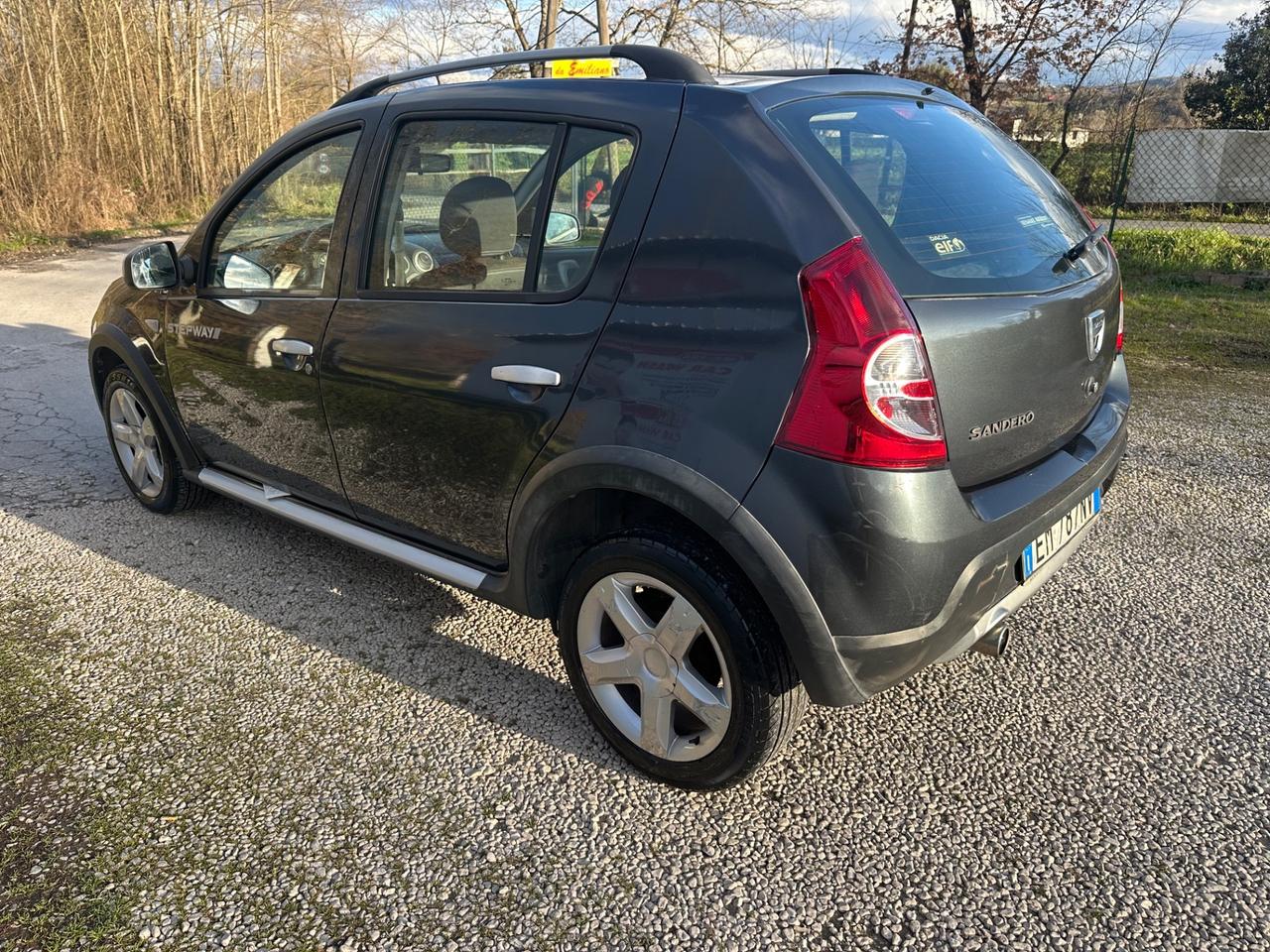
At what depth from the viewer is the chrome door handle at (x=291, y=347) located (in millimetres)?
3146

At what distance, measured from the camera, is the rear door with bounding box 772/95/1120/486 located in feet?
6.86

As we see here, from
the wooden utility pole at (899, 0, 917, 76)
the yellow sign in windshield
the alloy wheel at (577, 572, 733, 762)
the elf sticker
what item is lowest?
the alloy wheel at (577, 572, 733, 762)

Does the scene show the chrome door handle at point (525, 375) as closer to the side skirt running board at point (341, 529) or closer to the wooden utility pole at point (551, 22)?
Answer: the side skirt running board at point (341, 529)

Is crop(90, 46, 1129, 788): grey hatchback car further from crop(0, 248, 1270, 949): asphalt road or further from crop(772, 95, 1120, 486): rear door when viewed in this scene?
crop(0, 248, 1270, 949): asphalt road

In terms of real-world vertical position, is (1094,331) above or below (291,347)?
above

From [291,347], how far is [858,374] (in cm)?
212

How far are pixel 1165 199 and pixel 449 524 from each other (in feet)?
46.7

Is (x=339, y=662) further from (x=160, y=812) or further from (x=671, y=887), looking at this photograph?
(x=671, y=887)

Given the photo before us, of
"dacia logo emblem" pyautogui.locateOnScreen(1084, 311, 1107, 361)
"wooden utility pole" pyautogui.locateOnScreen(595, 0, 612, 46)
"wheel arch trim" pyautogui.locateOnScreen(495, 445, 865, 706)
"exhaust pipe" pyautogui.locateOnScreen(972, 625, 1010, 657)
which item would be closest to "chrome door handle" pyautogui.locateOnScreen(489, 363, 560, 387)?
"wheel arch trim" pyautogui.locateOnScreen(495, 445, 865, 706)

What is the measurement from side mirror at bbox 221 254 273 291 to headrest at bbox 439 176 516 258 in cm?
96

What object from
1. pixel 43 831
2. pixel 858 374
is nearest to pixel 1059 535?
pixel 858 374

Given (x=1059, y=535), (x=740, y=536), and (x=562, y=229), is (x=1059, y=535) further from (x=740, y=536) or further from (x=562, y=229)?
(x=562, y=229)

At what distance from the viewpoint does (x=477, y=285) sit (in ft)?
8.87

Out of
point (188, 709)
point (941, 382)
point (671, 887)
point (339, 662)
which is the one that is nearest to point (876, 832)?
point (671, 887)
